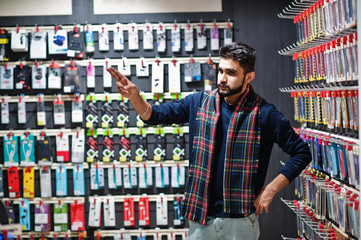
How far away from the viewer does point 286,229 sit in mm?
5523

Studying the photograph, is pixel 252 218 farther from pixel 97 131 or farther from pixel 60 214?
pixel 60 214

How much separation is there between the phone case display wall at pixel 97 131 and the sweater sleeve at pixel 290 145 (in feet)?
9.96

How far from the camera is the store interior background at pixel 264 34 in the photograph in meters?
5.49

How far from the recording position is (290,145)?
7.90ft

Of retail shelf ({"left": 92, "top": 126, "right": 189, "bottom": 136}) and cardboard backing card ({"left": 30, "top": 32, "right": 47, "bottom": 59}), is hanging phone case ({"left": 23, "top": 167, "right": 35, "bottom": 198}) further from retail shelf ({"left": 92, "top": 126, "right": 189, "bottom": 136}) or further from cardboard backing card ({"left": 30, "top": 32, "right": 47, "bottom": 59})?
cardboard backing card ({"left": 30, "top": 32, "right": 47, "bottom": 59})

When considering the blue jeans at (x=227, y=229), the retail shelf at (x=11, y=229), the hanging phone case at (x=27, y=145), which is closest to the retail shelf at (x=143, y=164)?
the hanging phone case at (x=27, y=145)

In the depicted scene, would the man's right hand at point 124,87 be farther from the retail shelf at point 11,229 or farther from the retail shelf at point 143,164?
the retail shelf at point 143,164

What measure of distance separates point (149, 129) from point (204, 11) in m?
1.51

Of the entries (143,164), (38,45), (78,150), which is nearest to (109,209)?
(143,164)

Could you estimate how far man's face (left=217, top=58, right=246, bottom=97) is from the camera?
7.88ft

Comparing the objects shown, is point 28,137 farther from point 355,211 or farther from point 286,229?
point 355,211

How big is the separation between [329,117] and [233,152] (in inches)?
57.4

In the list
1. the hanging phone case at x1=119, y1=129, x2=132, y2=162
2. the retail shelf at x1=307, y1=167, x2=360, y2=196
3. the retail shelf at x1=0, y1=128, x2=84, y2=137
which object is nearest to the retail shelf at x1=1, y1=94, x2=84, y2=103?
the retail shelf at x1=0, y1=128, x2=84, y2=137

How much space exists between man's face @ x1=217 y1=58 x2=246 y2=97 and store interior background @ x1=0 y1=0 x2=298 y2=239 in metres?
3.16
